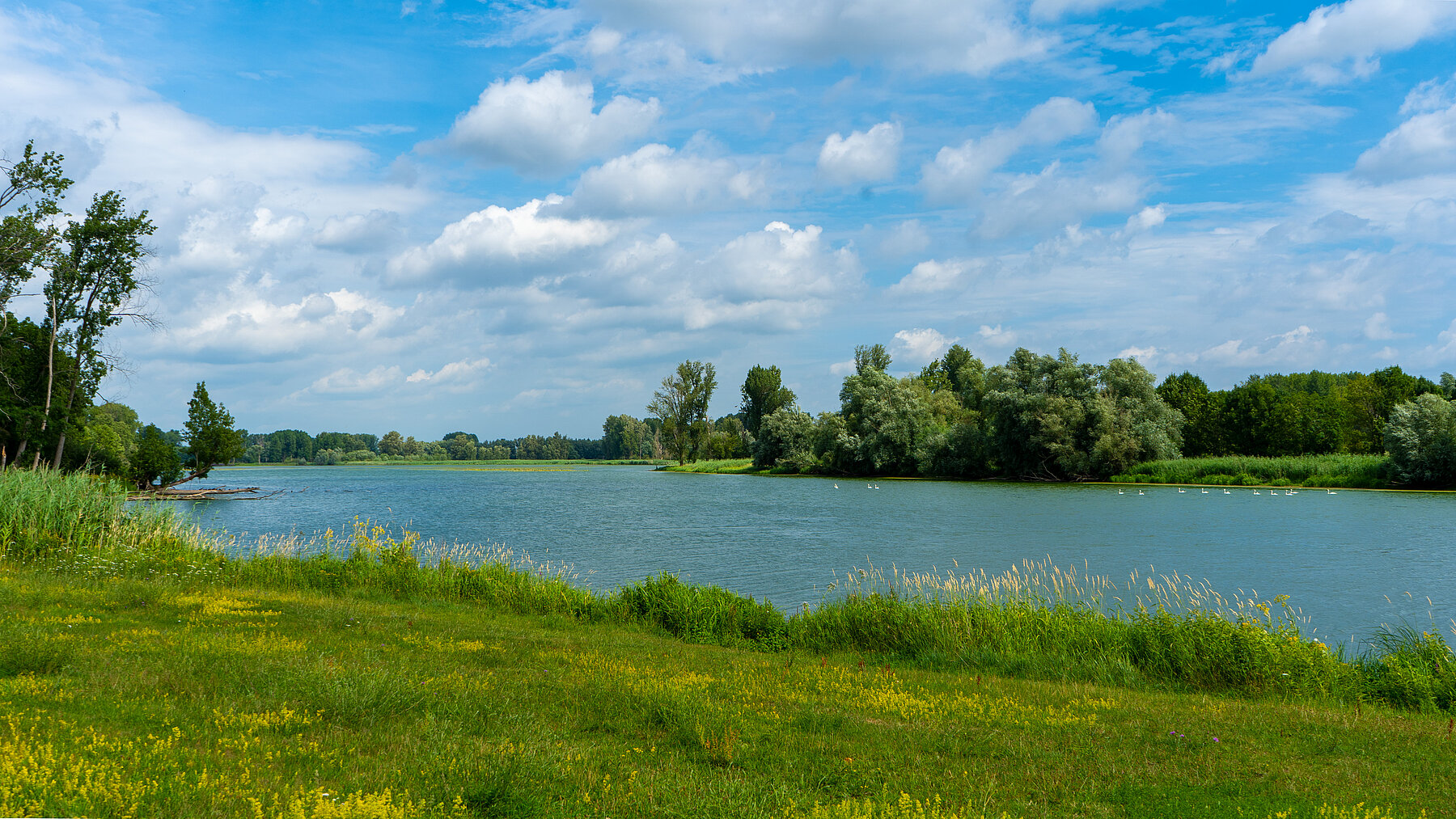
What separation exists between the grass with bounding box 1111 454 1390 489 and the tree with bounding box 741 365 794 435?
61.2 metres

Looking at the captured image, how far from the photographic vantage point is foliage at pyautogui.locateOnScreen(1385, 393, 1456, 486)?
160 feet

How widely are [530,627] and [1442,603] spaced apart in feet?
72.4

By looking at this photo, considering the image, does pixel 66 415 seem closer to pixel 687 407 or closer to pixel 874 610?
pixel 874 610

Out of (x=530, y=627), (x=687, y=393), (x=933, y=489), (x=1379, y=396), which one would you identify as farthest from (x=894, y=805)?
(x=687, y=393)

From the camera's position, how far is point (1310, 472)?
56.0 m

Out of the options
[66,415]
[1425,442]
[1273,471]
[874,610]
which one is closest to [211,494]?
[66,415]

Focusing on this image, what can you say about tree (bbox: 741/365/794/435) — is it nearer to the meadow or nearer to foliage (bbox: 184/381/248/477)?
foliage (bbox: 184/381/248/477)

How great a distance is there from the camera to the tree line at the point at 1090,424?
206ft

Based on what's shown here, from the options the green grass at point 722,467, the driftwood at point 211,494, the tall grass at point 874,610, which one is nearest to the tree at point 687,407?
the green grass at point 722,467

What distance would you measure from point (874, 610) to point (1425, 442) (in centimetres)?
5425

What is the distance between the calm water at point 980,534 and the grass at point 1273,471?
14.1 feet

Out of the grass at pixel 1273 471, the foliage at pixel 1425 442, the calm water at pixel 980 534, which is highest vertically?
the foliage at pixel 1425 442

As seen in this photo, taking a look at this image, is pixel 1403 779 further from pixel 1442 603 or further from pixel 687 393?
pixel 687 393

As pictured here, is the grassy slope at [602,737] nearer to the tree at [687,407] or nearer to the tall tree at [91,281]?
the tall tree at [91,281]
